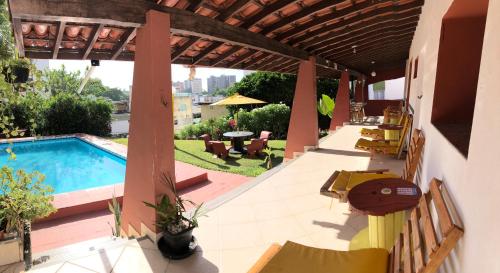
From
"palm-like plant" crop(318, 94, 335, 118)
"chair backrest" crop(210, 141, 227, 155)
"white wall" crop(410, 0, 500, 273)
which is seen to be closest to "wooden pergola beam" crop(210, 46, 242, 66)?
"white wall" crop(410, 0, 500, 273)

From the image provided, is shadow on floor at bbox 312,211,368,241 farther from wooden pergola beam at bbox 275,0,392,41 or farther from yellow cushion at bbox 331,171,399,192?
wooden pergola beam at bbox 275,0,392,41

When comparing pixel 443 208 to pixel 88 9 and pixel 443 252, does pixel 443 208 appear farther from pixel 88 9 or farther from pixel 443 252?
pixel 88 9

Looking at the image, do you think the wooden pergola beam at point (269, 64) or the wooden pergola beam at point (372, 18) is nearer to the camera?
the wooden pergola beam at point (372, 18)

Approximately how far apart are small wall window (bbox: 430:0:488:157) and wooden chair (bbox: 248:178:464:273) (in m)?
1.00

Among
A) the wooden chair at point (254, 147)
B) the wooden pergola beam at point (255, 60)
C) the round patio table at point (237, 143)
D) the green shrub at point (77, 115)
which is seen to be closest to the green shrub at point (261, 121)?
the round patio table at point (237, 143)

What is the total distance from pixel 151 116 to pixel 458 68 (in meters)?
3.30

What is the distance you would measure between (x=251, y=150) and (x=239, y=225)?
8168 mm

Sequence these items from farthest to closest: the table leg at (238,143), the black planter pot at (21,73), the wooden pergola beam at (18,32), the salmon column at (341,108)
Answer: the salmon column at (341,108) → the table leg at (238,143) → the black planter pot at (21,73) → the wooden pergola beam at (18,32)

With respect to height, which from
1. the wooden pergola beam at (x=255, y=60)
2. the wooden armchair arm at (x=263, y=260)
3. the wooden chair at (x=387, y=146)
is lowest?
the wooden armchair arm at (x=263, y=260)

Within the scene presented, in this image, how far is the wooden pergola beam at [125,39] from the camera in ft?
13.5

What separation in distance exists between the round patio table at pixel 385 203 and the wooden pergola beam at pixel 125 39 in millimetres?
3282

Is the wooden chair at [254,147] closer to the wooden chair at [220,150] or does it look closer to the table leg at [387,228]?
the wooden chair at [220,150]

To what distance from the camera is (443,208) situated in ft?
5.99

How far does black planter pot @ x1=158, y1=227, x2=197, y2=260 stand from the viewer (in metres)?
3.39
